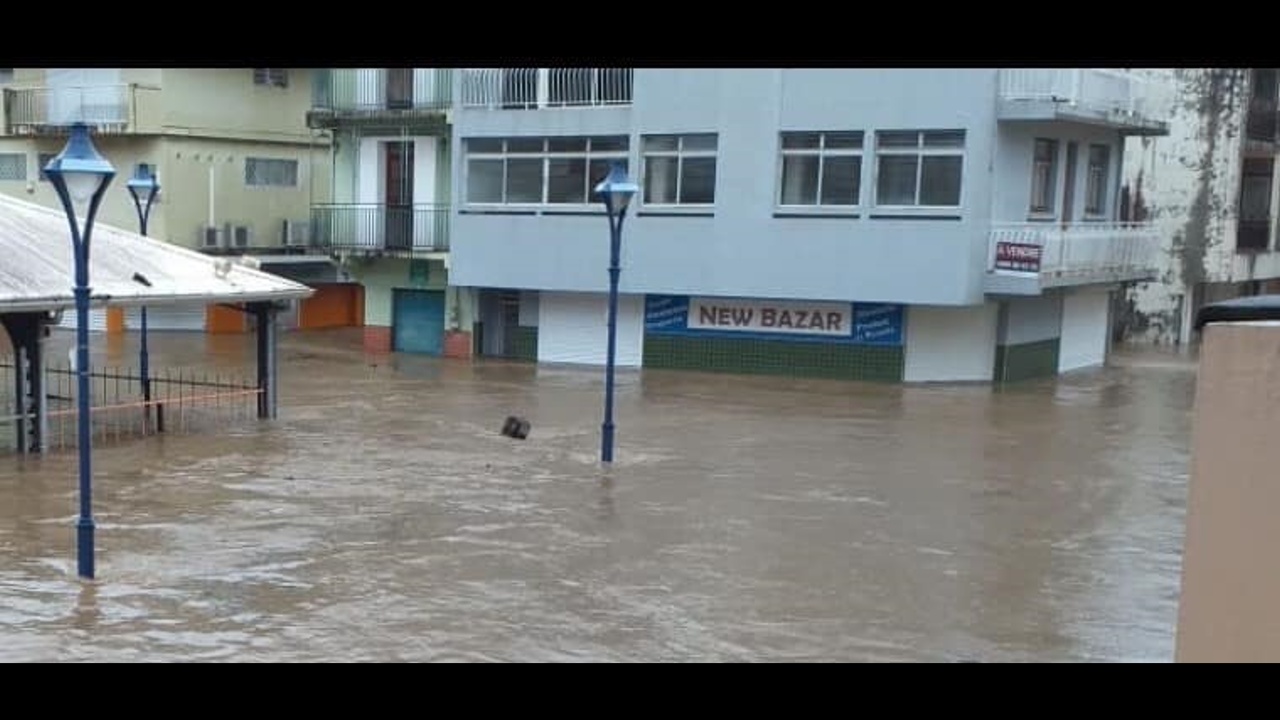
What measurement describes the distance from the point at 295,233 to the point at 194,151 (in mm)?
3958

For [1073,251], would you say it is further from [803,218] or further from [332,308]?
[332,308]

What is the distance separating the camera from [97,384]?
81.0 feet

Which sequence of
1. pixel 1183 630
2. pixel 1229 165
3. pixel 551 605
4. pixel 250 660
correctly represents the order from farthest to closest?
pixel 1229 165
pixel 551 605
pixel 250 660
pixel 1183 630

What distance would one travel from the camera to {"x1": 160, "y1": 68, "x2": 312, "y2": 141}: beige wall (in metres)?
32.9

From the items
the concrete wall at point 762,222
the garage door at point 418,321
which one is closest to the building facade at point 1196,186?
the concrete wall at point 762,222

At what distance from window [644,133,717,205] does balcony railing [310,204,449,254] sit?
554 centimetres

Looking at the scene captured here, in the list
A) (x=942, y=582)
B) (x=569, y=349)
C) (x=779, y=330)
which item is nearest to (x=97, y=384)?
(x=569, y=349)

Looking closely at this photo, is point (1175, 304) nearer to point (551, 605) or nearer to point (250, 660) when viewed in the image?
point (551, 605)

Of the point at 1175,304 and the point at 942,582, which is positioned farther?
the point at 1175,304

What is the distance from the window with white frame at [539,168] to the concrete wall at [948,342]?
7047mm

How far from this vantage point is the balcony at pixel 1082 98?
23.8 metres

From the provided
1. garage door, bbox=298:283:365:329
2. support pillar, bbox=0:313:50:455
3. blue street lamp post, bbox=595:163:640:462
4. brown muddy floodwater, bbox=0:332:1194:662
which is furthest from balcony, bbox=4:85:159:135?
blue street lamp post, bbox=595:163:640:462

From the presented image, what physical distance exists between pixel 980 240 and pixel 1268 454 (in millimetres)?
20465

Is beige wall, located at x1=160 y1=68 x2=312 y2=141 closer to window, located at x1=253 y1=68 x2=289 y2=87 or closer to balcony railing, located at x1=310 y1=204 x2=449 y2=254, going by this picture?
window, located at x1=253 y1=68 x2=289 y2=87
